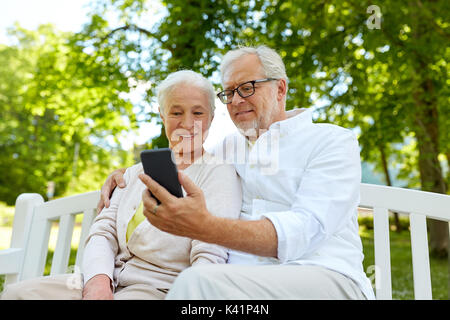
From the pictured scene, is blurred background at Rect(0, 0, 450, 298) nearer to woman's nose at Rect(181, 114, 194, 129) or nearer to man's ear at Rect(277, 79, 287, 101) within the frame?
man's ear at Rect(277, 79, 287, 101)

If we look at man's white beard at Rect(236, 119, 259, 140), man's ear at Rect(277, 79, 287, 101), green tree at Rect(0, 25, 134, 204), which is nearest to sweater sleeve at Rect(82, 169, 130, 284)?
man's white beard at Rect(236, 119, 259, 140)

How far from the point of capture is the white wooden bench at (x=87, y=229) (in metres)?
2.31

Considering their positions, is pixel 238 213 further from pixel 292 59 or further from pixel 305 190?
pixel 292 59

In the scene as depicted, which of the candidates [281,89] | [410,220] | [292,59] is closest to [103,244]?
[281,89]

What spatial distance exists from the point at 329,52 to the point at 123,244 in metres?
4.96

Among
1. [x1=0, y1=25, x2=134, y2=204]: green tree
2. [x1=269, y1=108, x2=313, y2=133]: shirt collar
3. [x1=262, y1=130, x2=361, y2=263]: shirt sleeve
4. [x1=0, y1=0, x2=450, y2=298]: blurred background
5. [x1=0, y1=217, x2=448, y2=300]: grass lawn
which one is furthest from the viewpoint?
[x1=0, y1=25, x2=134, y2=204]: green tree

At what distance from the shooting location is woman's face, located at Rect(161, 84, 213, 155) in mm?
2328

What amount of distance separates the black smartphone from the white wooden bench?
133cm

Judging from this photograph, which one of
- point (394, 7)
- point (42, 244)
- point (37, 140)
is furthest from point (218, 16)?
point (37, 140)

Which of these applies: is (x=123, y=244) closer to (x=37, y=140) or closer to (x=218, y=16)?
(x=218, y=16)

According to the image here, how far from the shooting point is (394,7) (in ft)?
18.9
